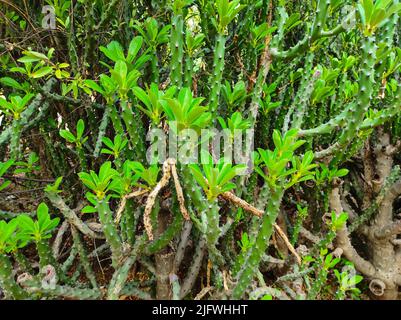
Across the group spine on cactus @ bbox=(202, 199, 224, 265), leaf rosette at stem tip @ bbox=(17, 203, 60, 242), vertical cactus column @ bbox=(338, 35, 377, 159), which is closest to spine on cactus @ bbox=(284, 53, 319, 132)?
vertical cactus column @ bbox=(338, 35, 377, 159)

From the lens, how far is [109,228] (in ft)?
3.64

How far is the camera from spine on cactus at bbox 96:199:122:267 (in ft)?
3.52

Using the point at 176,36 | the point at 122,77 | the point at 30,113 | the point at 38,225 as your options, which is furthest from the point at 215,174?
the point at 30,113

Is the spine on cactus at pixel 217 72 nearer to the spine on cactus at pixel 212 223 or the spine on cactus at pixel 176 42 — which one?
the spine on cactus at pixel 176 42

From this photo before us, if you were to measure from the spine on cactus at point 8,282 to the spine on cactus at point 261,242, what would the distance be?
0.77m

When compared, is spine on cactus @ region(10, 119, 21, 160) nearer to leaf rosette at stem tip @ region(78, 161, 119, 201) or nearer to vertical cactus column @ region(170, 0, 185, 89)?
leaf rosette at stem tip @ region(78, 161, 119, 201)

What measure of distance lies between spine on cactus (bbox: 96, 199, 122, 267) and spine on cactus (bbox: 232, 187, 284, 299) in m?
0.45

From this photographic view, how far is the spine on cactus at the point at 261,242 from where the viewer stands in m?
1.02

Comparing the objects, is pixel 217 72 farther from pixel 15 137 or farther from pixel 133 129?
pixel 15 137

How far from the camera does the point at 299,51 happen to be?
4.18 ft

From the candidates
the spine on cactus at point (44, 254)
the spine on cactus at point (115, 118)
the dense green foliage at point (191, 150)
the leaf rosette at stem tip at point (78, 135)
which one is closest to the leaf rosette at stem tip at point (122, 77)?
the dense green foliage at point (191, 150)

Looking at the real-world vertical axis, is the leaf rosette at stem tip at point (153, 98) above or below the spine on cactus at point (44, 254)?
above

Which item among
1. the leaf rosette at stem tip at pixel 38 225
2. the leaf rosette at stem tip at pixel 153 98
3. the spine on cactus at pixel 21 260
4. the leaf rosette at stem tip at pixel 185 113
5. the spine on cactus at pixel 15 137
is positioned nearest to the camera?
the leaf rosette at stem tip at pixel 185 113

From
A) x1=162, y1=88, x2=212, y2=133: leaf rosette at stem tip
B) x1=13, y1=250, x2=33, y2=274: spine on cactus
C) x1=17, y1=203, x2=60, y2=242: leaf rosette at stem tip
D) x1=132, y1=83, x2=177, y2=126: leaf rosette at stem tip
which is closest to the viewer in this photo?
x1=162, y1=88, x2=212, y2=133: leaf rosette at stem tip
